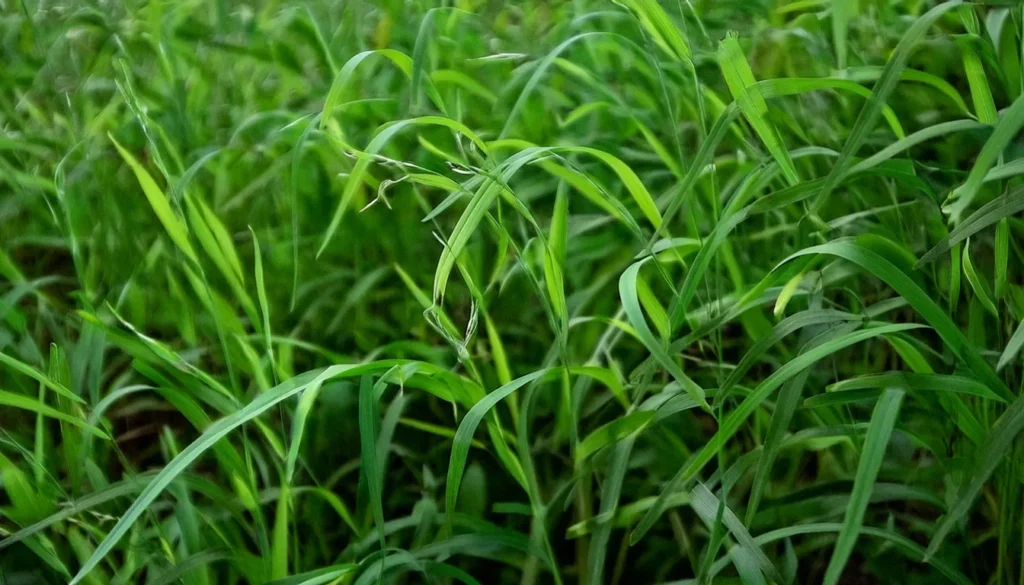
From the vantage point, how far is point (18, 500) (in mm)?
637

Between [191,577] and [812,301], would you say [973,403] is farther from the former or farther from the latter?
[191,577]

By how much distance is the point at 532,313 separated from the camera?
845mm

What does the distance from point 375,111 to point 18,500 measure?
51 centimetres

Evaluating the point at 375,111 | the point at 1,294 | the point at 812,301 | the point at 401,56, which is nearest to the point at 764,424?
the point at 812,301

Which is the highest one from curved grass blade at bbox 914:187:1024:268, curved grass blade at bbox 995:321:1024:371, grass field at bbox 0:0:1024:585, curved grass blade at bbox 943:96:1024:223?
curved grass blade at bbox 943:96:1024:223

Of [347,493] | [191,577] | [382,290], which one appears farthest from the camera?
Answer: [382,290]

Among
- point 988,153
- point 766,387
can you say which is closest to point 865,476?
point 766,387

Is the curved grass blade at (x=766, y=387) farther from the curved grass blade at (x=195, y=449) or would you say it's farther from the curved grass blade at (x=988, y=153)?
the curved grass blade at (x=195, y=449)

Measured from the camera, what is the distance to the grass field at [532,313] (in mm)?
542

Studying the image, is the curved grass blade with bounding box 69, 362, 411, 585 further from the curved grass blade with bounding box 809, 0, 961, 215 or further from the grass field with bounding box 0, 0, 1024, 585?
the curved grass blade with bounding box 809, 0, 961, 215

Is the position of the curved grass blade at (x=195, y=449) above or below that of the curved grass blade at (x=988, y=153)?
below

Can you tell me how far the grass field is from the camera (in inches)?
21.4

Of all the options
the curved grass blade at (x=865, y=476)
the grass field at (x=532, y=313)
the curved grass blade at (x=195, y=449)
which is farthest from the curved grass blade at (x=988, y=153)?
the curved grass blade at (x=195, y=449)

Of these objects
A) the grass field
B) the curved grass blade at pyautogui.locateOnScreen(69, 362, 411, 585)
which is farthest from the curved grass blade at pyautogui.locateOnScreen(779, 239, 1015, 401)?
the curved grass blade at pyautogui.locateOnScreen(69, 362, 411, 585)
